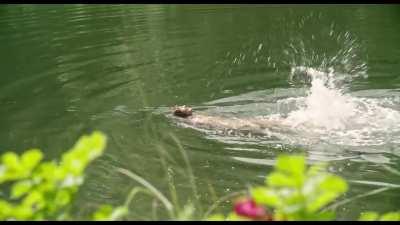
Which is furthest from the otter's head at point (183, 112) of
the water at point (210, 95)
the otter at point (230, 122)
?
the water at point (210, 95)

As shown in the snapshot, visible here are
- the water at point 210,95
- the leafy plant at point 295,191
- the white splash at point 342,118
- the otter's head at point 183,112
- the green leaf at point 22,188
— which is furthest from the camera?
the otter's head at point 183,112

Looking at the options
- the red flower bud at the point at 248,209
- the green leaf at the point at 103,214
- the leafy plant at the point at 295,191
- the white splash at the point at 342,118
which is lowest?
the white splash at the point at 342,118

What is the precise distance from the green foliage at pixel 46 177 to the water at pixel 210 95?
1.46 meters

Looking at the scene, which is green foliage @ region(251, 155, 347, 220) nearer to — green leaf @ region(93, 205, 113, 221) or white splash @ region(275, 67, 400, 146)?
green leaf @ region(93, 205, 113, 221)

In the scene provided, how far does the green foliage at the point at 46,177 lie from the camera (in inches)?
85.7

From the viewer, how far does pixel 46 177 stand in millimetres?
2314

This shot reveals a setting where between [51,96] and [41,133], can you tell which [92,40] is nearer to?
[51,96]

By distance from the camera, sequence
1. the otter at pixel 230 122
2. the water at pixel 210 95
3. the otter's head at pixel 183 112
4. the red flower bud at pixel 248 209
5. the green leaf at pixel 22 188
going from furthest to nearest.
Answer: the otter's head at pixel 183 112 < the otter at pixel 230 122 < the water at pixel 210 95 < the green leaf at pixel 22 188 < the red flower bud at pixel 248 209

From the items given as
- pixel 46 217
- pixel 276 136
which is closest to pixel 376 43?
pixel 276 136

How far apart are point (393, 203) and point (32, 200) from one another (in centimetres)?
532

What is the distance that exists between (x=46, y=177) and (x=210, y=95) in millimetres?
9325

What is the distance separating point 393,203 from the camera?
261 inches

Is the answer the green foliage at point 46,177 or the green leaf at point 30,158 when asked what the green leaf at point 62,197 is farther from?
the green leaf at point 30,158

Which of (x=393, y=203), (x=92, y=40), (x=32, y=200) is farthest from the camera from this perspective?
(x=92, y=40)
